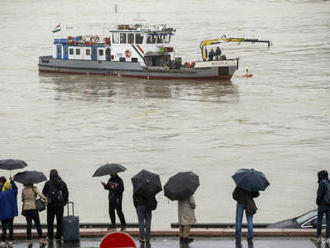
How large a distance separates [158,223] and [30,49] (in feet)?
200

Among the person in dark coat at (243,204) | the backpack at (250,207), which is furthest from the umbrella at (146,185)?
the backpack at (250,207)

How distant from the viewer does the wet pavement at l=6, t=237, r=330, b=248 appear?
12.2 meters

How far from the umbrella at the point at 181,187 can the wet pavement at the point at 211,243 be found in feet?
2.54

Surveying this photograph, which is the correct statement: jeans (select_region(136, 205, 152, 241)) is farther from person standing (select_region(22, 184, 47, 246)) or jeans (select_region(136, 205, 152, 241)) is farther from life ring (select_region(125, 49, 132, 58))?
life ring (select_region(125, 49, 132, 58))

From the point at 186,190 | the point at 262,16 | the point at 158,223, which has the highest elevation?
the point at 262,16

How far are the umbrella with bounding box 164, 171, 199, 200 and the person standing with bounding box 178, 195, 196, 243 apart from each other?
7.5 inches

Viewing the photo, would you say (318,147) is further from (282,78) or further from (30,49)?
(30,49)

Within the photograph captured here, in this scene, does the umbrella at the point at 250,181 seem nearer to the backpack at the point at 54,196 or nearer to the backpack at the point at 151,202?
the backpack at the point at 151,202

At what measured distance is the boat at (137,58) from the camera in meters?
54.8

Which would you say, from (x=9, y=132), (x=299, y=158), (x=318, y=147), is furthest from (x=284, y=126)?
(x=9, y=132)

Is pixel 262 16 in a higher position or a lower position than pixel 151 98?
higher

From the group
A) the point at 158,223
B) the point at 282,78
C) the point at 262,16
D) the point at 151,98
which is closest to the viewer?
the point at 158,223

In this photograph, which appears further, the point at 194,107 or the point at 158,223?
the point at 194,107

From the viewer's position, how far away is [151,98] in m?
48.8
